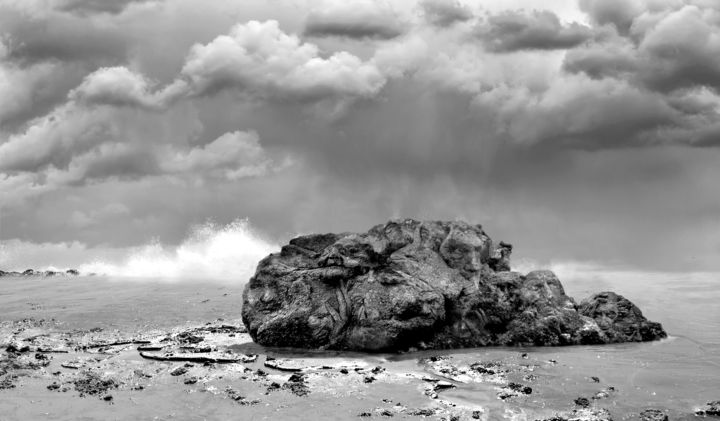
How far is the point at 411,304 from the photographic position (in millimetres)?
15531

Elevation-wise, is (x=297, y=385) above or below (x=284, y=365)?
below

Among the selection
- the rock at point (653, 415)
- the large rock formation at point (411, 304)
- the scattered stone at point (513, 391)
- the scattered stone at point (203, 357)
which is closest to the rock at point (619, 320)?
the large rock formation at point (411, 304)

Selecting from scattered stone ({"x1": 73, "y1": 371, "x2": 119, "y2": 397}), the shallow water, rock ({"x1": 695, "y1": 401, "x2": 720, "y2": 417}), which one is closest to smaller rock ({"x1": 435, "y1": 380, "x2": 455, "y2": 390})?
the shallow water

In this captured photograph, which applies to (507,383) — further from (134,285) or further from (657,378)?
(134,285)

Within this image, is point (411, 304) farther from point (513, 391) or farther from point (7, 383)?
point (7, 383)

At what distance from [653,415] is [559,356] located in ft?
14.1

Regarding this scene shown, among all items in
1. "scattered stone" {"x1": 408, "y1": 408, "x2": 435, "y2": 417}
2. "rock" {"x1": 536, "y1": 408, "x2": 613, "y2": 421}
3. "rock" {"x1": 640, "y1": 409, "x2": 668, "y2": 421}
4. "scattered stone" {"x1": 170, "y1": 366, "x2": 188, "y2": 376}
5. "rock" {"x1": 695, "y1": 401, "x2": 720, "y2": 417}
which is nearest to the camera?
"rock" {"x1": 640, "y1": 409, "x2": 668, "y2": 421}

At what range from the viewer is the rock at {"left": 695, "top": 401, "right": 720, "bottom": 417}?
10.1 m

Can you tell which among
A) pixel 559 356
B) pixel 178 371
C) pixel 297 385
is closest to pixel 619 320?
pixel 559 356

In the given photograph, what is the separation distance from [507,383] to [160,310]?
15.3 meters

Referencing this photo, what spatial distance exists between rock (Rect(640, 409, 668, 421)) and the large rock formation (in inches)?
229

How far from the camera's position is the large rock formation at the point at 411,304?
15.6 meters

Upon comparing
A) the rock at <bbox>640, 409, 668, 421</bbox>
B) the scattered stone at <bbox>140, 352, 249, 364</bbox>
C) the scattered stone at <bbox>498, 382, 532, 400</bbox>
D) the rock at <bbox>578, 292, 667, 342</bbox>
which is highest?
the rock at <bbox>578, 292, 667, 342</bbox>

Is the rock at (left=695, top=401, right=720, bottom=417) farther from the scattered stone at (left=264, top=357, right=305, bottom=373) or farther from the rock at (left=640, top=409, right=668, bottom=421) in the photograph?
the scattered stone at (left=264, top=357, right=305, bottom=373)
